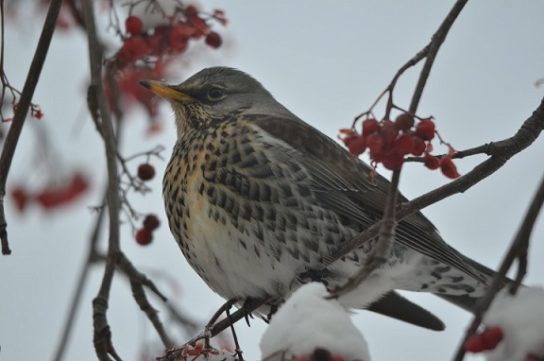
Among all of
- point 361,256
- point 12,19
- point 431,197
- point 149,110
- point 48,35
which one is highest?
point 12,19

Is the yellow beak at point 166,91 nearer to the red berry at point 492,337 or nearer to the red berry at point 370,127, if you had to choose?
the red berry at point 370,127

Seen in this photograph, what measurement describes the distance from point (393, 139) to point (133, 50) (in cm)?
154

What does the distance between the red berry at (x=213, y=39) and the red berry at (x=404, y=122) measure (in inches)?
63.8

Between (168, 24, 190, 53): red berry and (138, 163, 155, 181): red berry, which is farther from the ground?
(168, 24, 190, 53): red berry

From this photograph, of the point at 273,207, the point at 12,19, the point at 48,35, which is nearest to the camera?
the point at 48,35

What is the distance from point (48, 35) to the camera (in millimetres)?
2600

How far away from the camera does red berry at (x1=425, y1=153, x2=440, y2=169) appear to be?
247 cm

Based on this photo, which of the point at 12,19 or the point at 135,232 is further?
the point at 12,19

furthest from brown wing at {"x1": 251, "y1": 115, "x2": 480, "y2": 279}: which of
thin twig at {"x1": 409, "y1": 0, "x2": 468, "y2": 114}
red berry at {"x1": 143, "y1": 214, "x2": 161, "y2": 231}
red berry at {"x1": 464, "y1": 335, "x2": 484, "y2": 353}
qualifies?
red berry at {"x1": 464, "y1": 335, "x2": 484, "y2": 353}

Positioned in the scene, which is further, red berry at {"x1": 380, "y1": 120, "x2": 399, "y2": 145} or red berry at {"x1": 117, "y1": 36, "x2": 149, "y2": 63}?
red berry at {"x1": 117, "y1": 36, "x2": 149, "y2": 63}

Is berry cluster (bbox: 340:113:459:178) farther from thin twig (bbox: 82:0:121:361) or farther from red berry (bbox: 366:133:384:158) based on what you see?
thin twig (bbox: 82:0:121:361)

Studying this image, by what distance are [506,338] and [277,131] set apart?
209 centimetres

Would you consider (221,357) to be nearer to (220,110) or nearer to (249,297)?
(249,297)

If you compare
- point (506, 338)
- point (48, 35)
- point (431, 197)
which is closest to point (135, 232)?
point (48, 35)
